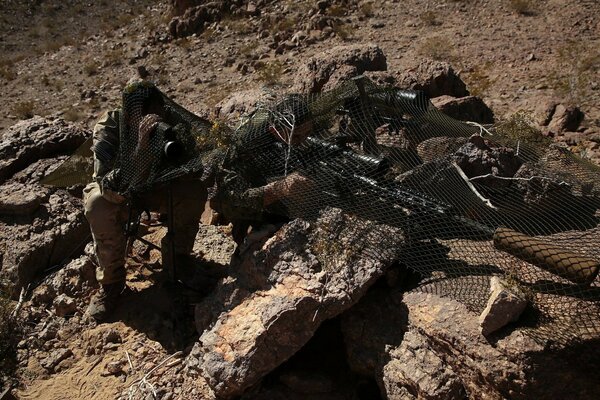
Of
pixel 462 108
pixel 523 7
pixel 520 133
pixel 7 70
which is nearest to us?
pixel 520 133

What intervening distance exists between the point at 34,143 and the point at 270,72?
384 centimetres

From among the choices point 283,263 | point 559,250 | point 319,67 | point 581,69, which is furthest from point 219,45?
point 559,250

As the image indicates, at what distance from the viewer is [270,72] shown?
809 centimetres

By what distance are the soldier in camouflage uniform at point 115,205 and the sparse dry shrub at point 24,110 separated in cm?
639

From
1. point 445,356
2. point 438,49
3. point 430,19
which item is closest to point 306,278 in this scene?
point 445,356

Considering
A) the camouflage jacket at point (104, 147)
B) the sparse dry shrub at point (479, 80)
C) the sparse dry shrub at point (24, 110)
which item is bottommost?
the sparse dry shrub at point (24, 110)

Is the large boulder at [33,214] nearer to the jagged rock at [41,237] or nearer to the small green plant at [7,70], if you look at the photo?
the jagged rock at [41,237]

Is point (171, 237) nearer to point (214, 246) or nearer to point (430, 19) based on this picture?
point (214, 246)

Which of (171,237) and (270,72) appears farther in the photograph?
(270,72)

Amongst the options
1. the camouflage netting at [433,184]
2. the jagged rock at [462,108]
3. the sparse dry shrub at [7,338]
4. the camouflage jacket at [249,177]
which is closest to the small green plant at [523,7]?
the jagged rock at [462,108]

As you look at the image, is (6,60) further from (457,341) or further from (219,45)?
(457,341)

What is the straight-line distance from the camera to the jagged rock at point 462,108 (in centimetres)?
480

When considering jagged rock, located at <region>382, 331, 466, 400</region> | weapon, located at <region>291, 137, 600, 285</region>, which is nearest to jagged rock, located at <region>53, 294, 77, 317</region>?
weapon, located at <region>291, 137, 600, 285</region>

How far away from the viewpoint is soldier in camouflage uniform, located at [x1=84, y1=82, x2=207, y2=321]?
12.2ft
